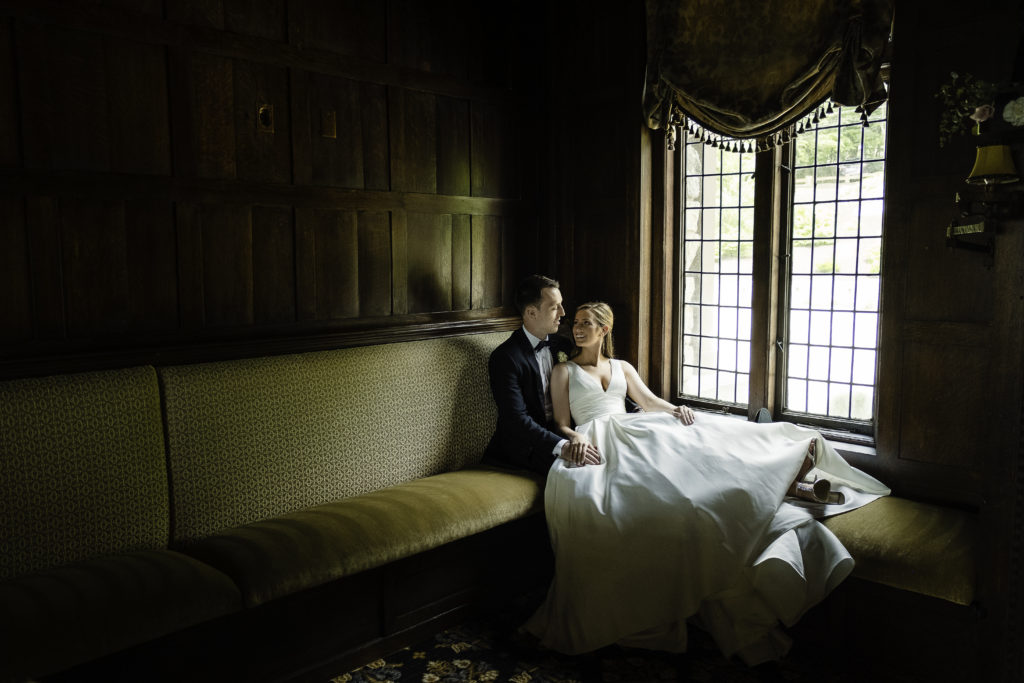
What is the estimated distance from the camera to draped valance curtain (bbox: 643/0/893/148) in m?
3.54

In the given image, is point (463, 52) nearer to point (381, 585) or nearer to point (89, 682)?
point (381, 585)

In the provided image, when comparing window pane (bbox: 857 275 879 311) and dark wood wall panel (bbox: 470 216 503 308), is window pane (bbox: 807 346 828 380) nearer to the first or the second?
window pane (bbox: 857 275 879 311)

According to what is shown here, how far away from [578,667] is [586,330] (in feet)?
5.37

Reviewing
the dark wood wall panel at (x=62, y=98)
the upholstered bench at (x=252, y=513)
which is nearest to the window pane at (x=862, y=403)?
the upholstered bench at (x=252, y=513)

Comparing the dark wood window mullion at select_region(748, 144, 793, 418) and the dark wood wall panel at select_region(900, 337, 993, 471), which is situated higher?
the dark wood window mullion at select_region(748, 144, 793, 418)

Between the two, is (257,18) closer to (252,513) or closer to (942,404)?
(252,513)

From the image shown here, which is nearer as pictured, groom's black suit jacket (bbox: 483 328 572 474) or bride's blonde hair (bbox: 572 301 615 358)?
groom's black suit jacket (bbox: 483 328 572 474)

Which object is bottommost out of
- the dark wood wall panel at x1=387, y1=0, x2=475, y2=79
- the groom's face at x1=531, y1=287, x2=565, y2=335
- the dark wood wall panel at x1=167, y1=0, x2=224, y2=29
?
the groom's face at x1=531, y1=287, x2=565, y2=335

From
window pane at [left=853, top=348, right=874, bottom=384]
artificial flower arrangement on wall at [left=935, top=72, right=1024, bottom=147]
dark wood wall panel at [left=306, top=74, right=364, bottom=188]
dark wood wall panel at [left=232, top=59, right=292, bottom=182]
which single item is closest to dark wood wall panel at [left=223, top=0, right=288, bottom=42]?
dark wood wall panel at [left=232, top=59, right=292, bottom=182]

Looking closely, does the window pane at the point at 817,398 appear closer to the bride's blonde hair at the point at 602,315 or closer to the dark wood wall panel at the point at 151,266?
the bride's blonde hair at the point at 602,315

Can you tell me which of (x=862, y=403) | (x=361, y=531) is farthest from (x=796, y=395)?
(x=361, y=531)

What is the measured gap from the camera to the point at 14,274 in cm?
291

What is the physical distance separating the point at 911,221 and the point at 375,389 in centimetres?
249

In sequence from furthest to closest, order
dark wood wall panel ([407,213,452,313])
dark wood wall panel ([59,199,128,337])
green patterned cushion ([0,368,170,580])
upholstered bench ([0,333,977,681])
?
dark wood wall panel ([407,213,452,313]) → dark wood wall panel ([59,199,128,337]) → green patterned cushion ([0,368,170,580]) → upholstered bench ([0,333,977,681])
